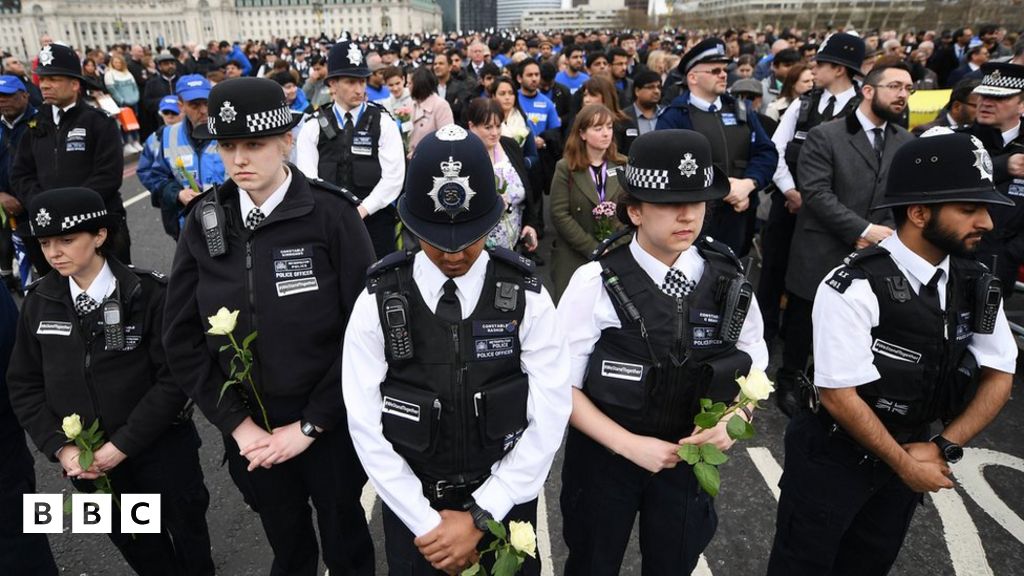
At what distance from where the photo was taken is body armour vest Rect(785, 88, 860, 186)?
5258 mm

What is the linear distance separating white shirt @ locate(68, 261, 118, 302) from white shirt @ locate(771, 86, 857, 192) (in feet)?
15.4

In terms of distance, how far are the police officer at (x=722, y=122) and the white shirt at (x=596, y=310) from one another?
7.83 ft

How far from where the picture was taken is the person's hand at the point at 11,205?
5703 mm

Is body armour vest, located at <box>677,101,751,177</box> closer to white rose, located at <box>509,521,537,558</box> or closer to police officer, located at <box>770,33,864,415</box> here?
police officer, located at <box>770,33,864,415</box>

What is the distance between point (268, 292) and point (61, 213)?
109 cm

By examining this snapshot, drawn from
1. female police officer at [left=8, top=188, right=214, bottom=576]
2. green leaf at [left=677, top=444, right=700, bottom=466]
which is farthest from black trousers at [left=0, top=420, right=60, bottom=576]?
green leaf at [left=677, top=444, right=700, bottom=466]

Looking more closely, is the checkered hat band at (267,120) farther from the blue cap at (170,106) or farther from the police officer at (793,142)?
the blue cap at (170,106)

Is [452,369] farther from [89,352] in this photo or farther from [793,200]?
[793,200]

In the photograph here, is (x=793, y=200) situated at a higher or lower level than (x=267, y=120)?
lower

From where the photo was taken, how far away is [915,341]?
8.09ft

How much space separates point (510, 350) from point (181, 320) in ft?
4.88

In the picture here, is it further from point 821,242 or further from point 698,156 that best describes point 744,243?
point 698,156

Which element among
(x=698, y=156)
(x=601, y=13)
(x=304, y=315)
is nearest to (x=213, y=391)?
(x=304, y=315)

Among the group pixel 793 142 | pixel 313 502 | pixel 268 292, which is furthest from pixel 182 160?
pixel 793 142
